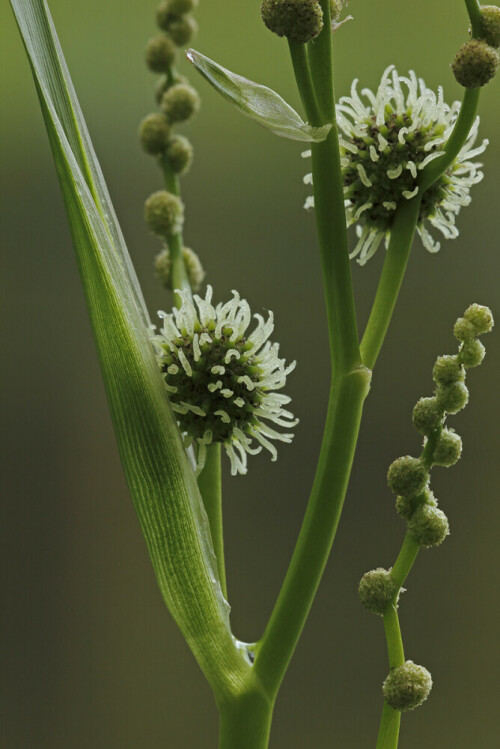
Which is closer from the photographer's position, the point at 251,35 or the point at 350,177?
the point at 350,177

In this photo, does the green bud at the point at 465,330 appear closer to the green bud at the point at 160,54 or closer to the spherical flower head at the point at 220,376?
the spherical flower head at the point at 220,376

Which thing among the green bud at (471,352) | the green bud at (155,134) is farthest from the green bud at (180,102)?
the green bud at (471,352)

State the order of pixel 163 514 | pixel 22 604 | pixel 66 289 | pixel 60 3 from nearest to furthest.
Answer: pixel 163 514 → pixel 22 604 → pixel 66 289 → pixel 60 3

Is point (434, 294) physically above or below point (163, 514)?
above

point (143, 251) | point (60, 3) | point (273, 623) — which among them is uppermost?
point (60, 3)

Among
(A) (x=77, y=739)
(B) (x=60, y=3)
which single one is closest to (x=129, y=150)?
(B) (x=60, y=3)

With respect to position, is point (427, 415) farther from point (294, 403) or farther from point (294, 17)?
point (294, 403)

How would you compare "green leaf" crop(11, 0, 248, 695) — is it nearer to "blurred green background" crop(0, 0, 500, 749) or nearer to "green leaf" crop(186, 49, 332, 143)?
"green leaf" crop(186, 49, 332, 143)

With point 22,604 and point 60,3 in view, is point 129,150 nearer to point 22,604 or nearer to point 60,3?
point 60,3
